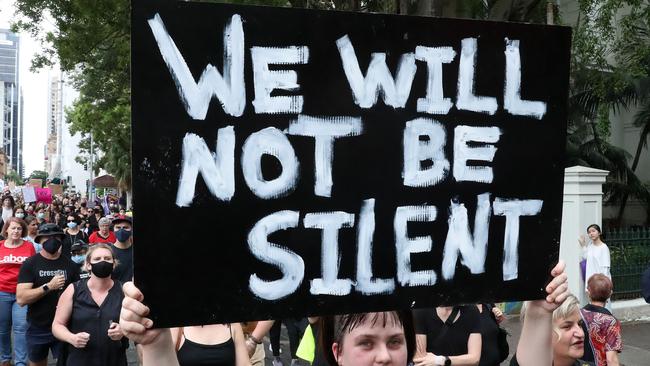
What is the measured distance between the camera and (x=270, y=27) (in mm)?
2162

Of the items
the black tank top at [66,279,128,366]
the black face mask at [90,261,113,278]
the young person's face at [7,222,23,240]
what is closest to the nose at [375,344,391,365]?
the black tank top at [66,279,128,366]

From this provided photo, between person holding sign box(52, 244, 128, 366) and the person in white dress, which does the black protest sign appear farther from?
the person in white dress

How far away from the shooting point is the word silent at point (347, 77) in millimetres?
2068

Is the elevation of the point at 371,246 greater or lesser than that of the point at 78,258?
greater

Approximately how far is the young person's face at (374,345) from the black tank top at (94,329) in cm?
316

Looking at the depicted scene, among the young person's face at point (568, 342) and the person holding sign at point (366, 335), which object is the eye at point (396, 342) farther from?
the young person's face at point (568, 342)

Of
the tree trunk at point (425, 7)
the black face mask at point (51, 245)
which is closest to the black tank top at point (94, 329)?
the black face mask at point (51, 245)

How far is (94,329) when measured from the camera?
4996mm

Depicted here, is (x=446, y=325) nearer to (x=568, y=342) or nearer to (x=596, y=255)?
(x=568, y=342)

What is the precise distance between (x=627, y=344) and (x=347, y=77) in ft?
28.9

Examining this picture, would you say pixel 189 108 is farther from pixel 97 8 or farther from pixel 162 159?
pixel 97 8

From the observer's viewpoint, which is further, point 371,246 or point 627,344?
point 627,344

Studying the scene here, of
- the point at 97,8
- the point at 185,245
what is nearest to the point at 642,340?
the point at 185,245

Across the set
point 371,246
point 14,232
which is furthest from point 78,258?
point 371,246
